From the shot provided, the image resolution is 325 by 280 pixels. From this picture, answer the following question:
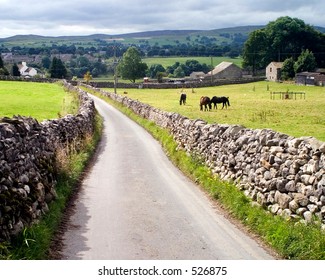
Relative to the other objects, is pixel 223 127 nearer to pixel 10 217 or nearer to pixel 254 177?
pixel 254 177

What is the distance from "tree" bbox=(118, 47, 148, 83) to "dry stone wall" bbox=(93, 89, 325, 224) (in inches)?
4310

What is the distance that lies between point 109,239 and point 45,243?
1.42 meters

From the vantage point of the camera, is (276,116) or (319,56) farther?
(319,56)

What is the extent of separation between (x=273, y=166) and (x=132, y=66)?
116073 millimetres

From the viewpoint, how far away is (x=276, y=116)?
33469 mm

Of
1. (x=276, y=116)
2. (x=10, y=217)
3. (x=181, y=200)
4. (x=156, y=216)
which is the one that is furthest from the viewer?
(x=276, y=116)

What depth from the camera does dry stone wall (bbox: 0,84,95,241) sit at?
8.36 m

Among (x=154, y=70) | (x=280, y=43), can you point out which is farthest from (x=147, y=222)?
(x=154, y=70)

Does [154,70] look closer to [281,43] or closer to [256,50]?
[256,50]

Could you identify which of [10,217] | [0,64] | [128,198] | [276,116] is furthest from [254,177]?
[0,64]

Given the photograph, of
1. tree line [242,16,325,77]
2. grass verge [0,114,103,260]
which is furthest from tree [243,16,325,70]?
grass verge [0,114,103,260]

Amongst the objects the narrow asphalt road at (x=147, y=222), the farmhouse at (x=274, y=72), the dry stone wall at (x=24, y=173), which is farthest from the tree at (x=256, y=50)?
the dry stone wall at (x=24, y=173)

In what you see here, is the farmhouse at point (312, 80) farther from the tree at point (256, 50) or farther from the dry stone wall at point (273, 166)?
the dry stone wall at point (273, 166)

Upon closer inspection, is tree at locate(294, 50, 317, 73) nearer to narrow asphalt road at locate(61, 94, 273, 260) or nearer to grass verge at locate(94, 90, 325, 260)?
narrow asphalt road at locate(61, 94, 273, 260)
